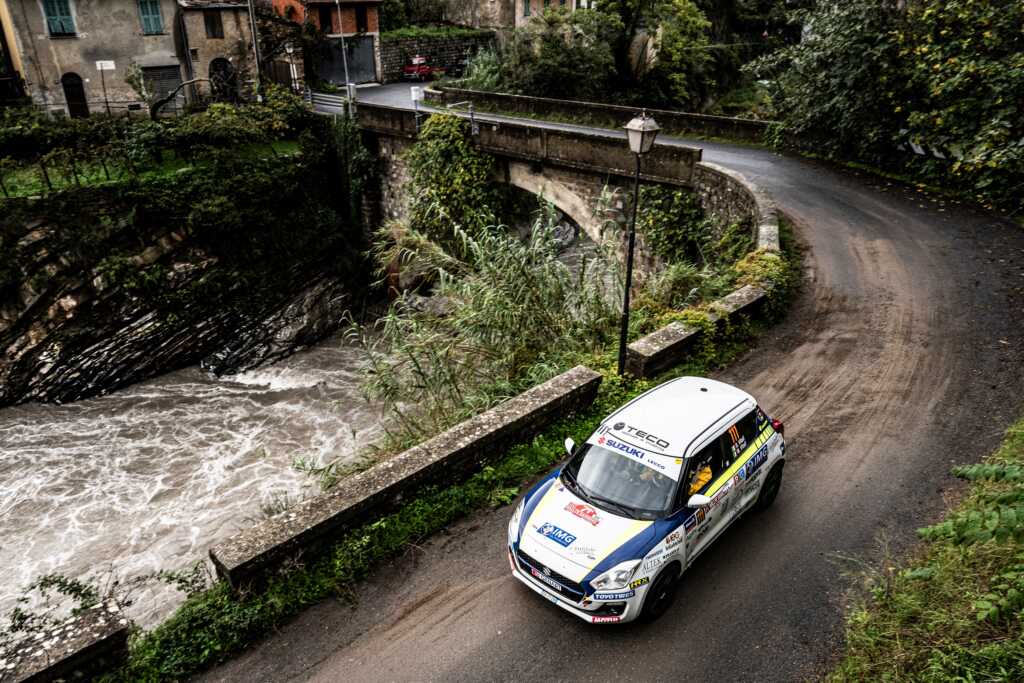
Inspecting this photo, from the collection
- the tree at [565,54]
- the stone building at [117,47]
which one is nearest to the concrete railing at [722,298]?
the tree at [565,54]

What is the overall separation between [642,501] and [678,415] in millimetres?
1046

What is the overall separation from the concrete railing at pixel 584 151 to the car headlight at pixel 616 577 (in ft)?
35.8

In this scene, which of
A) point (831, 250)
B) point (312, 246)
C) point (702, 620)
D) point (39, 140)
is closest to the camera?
point (702, 620)

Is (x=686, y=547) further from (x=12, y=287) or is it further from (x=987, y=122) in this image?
(x=12, y=287)

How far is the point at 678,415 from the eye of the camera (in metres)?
6.80

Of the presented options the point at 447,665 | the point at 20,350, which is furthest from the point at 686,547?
the point at 20,350

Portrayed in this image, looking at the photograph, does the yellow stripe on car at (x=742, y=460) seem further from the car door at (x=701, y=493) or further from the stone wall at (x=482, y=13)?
the stone wall at (x=482, y=13)

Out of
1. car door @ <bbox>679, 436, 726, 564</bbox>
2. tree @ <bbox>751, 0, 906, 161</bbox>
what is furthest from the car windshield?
tree @ <bbox>751, 0, 906, 161</bbox>

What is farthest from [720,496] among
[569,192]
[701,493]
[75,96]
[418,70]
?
[418,70]

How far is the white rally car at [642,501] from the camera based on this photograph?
19.1ft

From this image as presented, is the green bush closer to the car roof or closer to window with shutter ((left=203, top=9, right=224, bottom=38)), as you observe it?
the car roof

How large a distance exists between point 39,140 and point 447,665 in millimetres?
20870

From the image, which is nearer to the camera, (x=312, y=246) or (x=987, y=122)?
(x=987, y=122)

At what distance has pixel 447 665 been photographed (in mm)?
5844
